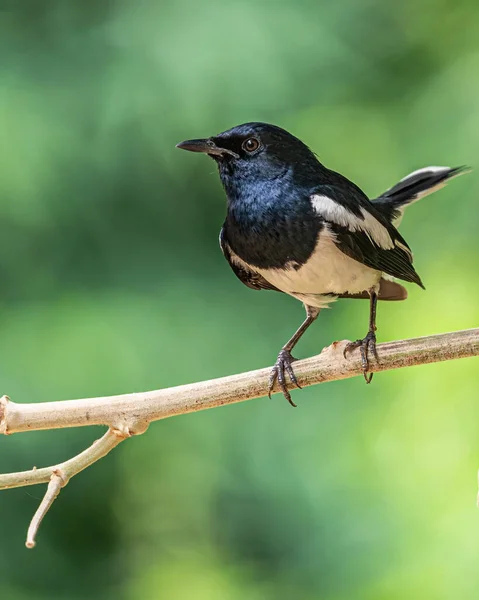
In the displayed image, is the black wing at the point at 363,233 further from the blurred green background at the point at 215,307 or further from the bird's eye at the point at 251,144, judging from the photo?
the blurred green background at the point at 215,307

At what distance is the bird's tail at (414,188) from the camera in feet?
5.66

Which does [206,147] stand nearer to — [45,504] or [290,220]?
[290,220]

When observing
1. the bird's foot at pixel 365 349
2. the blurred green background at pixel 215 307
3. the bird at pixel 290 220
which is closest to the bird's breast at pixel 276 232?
the bird at pixel 290 220

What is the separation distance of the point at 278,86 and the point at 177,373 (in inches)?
36.0

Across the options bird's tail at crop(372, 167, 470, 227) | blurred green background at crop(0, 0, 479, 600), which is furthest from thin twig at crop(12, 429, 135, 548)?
blurred green background at crop(0, 0, 479, 600)

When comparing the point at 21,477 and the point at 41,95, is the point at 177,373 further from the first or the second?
the point at 21,477

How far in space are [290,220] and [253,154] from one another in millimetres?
127

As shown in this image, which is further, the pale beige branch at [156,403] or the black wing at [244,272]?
the black wing at [244,272]

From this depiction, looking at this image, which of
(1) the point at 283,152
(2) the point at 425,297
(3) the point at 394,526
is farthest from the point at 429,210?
(1) the point at 283,152

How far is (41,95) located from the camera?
2521 millimetres

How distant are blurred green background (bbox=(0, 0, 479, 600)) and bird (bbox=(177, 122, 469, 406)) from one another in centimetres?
84

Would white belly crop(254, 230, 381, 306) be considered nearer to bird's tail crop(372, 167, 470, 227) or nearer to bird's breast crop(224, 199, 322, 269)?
bird's breast crop(224, 199, 322, 269)

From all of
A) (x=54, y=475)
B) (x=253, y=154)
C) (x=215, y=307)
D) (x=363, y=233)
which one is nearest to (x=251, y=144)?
(x=253, y=154)

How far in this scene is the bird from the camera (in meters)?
1.40
